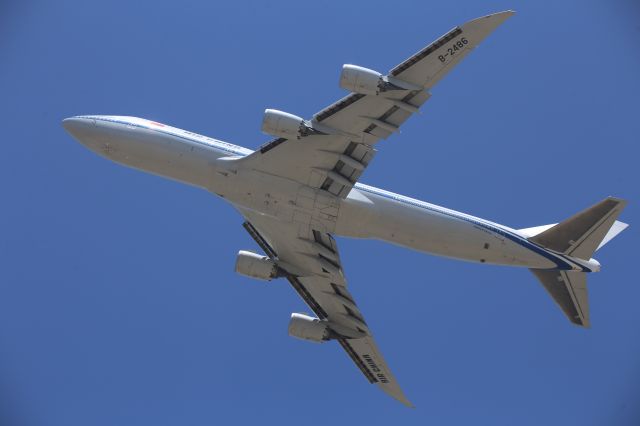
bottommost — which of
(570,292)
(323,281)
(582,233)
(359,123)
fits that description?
(323,281)

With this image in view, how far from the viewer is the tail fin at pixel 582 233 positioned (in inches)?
1698

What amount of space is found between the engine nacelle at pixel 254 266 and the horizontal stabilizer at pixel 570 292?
50.3ft

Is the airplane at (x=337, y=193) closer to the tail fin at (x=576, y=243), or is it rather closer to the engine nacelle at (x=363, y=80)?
the tail fin at (x=576, y=243)

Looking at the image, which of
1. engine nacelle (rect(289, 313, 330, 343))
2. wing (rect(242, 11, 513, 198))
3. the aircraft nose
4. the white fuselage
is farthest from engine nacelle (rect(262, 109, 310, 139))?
engine nacelle (rect(289, 313, 330, 343))

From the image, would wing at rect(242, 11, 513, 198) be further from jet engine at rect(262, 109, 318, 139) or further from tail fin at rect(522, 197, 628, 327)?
tail fin at rect(522, 197, 628, 327)

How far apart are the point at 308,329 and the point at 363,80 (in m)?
17.6

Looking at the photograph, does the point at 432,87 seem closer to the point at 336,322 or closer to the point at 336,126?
the point at 336,126

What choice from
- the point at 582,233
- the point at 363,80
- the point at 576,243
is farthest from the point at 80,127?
the point at 582,233

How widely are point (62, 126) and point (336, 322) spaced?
20.0m

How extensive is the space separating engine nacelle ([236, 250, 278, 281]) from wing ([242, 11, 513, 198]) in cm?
644

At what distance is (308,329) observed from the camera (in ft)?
163

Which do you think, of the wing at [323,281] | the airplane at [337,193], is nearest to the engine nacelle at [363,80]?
the airplane at [337,193]

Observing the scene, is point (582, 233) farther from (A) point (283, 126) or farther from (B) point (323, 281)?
(A) point (283, 126)

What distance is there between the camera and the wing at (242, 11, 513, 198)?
3738 centimetres
